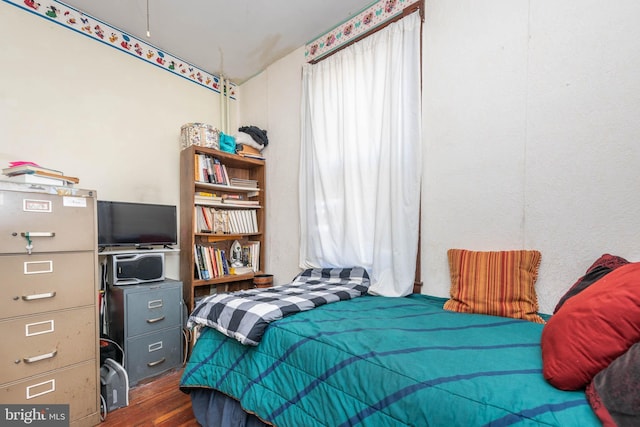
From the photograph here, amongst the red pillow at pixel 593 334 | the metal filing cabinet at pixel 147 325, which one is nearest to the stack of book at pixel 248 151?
the metal filing cabinet at pixel 147 325

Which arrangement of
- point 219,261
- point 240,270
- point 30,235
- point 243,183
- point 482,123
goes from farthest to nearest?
point 243,183 → point 240,270 → point 219,261 → point 482,123 → point 30,235

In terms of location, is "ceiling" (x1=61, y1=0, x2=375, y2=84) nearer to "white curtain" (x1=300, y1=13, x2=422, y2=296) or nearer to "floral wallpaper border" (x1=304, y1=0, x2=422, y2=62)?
"floral wallpaper border" (x1=304, y1=0, x2=422, y2=62)

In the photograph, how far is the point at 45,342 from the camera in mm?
1439

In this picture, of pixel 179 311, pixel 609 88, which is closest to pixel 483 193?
pixel 609 88

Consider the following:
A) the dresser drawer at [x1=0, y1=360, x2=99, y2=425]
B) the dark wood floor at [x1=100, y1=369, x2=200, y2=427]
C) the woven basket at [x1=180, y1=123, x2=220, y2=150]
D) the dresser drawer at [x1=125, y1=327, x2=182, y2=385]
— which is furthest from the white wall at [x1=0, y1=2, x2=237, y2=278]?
the dresser drawer at [x1=0, y1=360, x2=99, y2=425]

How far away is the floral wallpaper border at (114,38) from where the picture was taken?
1974 mm

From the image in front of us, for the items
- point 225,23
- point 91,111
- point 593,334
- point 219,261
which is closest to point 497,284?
point 593,334

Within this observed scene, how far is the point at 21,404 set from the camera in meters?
1.36

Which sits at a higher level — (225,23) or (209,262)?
(225,23)

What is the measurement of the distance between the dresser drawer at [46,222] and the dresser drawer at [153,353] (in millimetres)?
816

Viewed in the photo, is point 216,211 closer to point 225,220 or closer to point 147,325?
point 225,220

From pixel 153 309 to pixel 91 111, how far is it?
156cm

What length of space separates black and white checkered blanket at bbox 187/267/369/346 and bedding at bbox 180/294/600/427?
54 mm

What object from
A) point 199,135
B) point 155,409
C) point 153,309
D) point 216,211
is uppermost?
point 199,135
